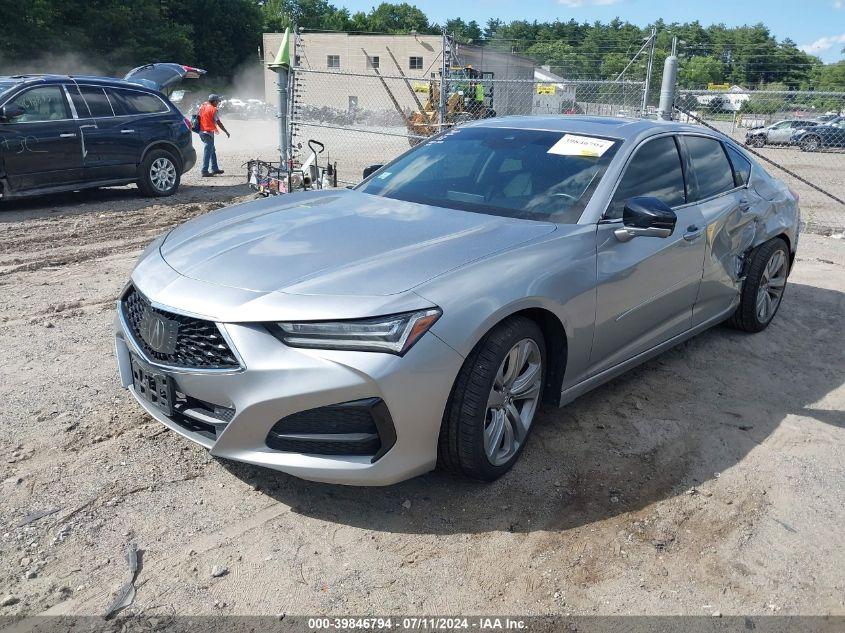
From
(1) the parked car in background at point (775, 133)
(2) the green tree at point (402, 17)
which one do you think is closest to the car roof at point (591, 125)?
(1) the parked car in background at point (775, 133)

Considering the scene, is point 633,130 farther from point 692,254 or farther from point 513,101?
point 513,101

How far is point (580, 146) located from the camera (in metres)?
4.02

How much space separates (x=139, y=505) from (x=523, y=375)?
174 centimetres

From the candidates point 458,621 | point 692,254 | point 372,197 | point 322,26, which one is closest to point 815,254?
point 692,254

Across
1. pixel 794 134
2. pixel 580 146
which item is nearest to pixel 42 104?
pixel 580 146

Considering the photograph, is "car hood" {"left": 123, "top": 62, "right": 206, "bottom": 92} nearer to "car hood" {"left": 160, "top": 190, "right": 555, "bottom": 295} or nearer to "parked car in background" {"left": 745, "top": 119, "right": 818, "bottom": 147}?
"car hood" {"left": 160, "top": 190, "right": 555, "bottom": 295}

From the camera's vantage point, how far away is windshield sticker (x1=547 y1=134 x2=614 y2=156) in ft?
13.0

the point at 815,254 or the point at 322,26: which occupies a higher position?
the point at 322,26

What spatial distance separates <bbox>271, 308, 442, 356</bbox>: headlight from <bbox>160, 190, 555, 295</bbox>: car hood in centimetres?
15

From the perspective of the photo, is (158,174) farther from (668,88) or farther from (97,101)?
(668,88)

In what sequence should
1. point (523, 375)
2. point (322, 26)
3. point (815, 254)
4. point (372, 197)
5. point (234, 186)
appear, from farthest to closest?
point (322, 26) → point (234, 186) → point (815, 254) → point (372, 197) → point (523, 375)

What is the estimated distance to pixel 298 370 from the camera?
8.57 ft

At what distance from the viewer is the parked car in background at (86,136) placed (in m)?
9.20

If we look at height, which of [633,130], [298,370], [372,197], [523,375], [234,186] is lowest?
[234,186]
